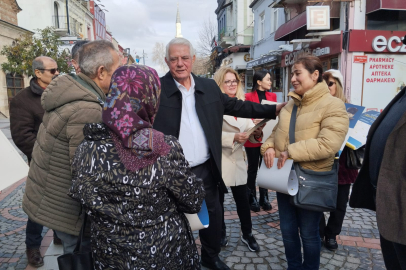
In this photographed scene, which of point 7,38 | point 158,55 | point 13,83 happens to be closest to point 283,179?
point 7,38

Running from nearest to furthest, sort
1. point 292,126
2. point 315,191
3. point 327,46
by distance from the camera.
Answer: point 315,191 → point 292,126 → point 327,46

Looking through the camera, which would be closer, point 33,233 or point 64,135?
point 64,135

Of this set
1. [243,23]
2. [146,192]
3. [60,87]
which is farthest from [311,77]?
[243,23]

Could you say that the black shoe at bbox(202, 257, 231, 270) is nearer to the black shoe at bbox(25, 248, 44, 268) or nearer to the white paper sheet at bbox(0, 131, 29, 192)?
the black shoe at bbox(25, 248, 44, 268)

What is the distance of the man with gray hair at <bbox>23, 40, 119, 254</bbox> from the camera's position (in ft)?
6.26

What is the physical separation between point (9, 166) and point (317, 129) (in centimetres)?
224

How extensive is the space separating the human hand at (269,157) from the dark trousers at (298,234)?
28 cm

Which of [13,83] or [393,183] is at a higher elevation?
[13,83]

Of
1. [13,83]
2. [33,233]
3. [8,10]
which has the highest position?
[8,10]

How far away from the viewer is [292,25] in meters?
14.7

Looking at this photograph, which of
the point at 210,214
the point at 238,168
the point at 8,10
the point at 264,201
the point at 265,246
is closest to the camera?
the point at 210,214

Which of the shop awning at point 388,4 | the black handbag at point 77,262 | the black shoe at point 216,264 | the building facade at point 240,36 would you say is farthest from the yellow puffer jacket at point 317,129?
the building facade at point 240,36

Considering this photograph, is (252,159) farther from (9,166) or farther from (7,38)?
(7,38)

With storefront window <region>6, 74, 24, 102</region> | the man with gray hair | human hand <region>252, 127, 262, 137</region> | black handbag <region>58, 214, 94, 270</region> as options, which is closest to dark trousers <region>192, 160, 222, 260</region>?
human hand <region>252, 127, 262, 137</region>
